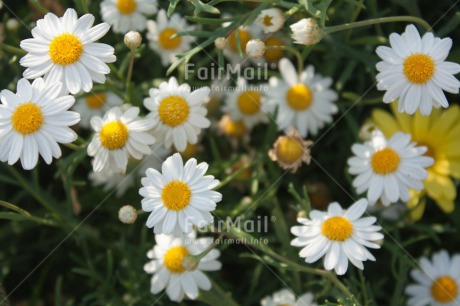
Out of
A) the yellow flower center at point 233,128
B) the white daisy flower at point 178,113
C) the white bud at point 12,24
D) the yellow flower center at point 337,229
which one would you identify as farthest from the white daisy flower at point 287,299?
the white bud at point 12,24

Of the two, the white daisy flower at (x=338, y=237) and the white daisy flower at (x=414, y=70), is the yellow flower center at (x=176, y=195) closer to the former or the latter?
the white daisy flower at (x=338, y=237)

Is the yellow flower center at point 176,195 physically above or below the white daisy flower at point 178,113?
below

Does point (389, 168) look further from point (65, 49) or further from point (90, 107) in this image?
point (90, 107)

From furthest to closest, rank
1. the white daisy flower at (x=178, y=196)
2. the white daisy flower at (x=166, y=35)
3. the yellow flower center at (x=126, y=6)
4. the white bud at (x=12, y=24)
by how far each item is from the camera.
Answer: the white bud at (x=12, y=24) → the white daisy flower at (x=166, y=35) → the yellow flower center at (x=126, y=6) → the white daisy flower at (x=178, y=196)

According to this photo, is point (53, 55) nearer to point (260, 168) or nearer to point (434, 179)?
point (260, 168)

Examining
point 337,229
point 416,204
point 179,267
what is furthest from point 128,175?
point 416,204

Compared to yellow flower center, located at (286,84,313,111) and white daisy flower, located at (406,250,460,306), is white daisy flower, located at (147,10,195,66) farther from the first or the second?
white daisy flower, located at (406,250,460,306)
